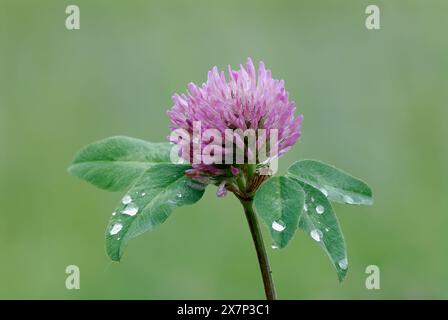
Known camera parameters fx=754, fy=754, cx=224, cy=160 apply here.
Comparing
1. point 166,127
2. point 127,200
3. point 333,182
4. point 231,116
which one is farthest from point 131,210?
point 166,127

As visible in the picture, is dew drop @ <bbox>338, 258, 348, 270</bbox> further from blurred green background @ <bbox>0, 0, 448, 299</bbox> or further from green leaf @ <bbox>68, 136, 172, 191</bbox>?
blurred green background @ <bbox>0, 0, 448, 299</bbox>

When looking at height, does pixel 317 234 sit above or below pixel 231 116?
below

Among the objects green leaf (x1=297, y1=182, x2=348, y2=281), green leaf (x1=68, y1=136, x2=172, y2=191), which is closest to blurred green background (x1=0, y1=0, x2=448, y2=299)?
green leaf (x1=68, y1=136, x2=172, y2=191)

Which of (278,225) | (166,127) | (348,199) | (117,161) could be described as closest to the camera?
(278,225)

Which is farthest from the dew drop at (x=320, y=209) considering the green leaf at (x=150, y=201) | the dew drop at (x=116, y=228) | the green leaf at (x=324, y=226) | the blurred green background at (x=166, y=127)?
the blurred green background at (x=166, y=127)

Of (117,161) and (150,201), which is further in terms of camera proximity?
(117,161)

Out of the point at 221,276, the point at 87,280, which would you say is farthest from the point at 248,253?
the point at 87,280

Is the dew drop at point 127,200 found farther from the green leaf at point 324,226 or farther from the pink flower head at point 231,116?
the green leaf at point 324,226

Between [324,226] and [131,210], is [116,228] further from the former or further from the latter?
[324,226]
